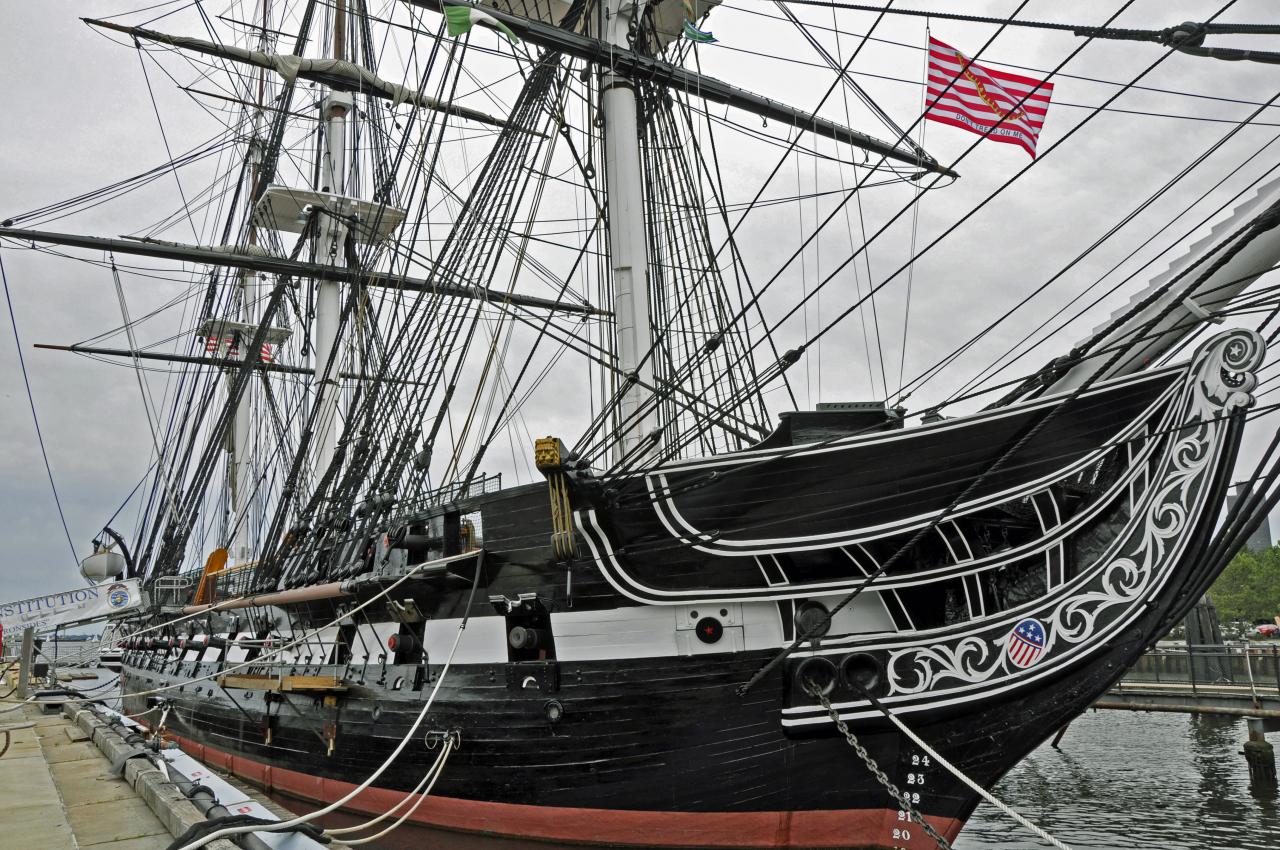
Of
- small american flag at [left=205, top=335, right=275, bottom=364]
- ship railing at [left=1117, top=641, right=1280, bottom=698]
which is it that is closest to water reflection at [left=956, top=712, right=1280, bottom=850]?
ship railing at [left=1117, top=641, right=1280, bottom=698]

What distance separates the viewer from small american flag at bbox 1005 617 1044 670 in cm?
591

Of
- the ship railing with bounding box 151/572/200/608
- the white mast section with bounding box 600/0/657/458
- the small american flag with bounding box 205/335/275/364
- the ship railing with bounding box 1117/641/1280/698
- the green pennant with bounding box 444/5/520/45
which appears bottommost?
the ship railing with bounding box 1117/641/1280/698

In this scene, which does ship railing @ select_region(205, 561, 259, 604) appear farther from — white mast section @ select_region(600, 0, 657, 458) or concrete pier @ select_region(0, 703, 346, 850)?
white mast section @ select_region(600, 0, 657, 458)

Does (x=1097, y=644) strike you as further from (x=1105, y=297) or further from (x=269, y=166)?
(x=269, y=166)

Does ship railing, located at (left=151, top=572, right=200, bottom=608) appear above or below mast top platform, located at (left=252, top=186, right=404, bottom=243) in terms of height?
below

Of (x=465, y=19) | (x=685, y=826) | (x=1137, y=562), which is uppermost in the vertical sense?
(x=465, y=19)

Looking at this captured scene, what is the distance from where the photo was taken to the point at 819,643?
636 centimetres

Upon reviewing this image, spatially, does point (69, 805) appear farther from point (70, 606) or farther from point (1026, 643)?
point (70, 606)

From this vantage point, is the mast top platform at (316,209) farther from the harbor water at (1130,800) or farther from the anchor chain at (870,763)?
the anchor chain at (870,763)

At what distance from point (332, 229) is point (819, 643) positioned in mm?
18268

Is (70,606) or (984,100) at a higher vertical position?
(984,100)

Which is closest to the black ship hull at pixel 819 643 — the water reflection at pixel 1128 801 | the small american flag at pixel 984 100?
the water reflection at pixel 1128 801

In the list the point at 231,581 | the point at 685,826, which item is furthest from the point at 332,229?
the point at 685,826

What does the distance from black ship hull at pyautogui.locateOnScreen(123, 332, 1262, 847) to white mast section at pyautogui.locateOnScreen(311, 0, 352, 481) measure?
1283 centimetres
